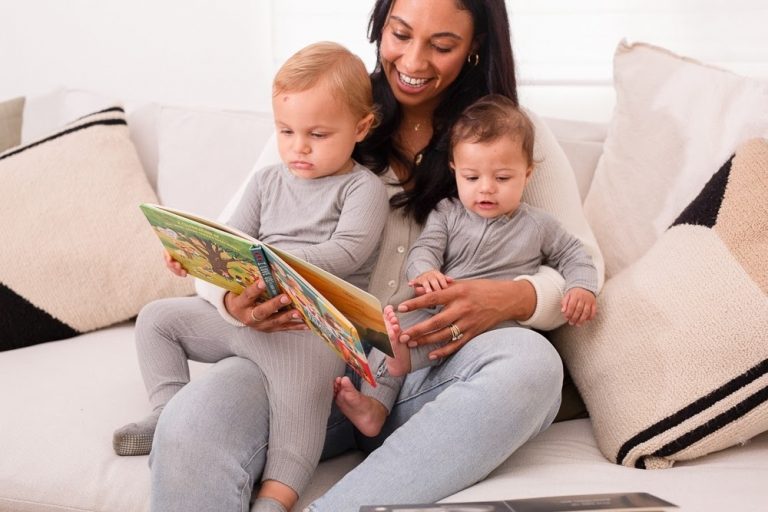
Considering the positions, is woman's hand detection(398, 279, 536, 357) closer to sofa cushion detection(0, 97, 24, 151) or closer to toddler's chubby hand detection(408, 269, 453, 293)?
toddler's chubby hand detection(408, 269, 453, 293)

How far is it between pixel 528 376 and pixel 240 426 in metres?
0.46

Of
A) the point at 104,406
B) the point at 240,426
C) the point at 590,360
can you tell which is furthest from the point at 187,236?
the point at 590,360

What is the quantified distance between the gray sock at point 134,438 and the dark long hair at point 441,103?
0.63 m

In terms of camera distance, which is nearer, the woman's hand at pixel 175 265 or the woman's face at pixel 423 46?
the woman's hand at pixel 175 265

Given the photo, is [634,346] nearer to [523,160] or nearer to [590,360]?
[590,360]

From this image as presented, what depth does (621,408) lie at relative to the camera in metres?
1.51

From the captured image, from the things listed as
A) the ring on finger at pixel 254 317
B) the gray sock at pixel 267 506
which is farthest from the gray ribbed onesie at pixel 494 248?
the gray sock at pixel 267 506

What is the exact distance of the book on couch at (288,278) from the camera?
1.30m

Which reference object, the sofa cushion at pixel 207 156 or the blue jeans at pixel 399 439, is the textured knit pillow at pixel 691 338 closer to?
the blue jeans at pixel 399 439

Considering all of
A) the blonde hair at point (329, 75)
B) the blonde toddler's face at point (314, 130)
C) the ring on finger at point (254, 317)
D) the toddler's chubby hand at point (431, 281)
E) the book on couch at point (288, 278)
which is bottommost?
the ring on finger at point (254, 317)

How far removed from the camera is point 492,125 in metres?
1.64

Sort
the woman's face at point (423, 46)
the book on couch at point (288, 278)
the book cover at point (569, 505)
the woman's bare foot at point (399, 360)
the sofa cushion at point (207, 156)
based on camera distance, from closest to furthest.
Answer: the book cover at point (569, 505) → the book on couch at point (288, 278) → the woman's bare foot at point (399, 360) → the woman's face at point (423, 46) → the sofa cushion at point (207, 156)

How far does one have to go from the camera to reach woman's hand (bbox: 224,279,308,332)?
4.92ft

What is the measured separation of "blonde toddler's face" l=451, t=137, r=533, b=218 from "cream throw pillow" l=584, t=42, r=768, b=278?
1.06 feet
